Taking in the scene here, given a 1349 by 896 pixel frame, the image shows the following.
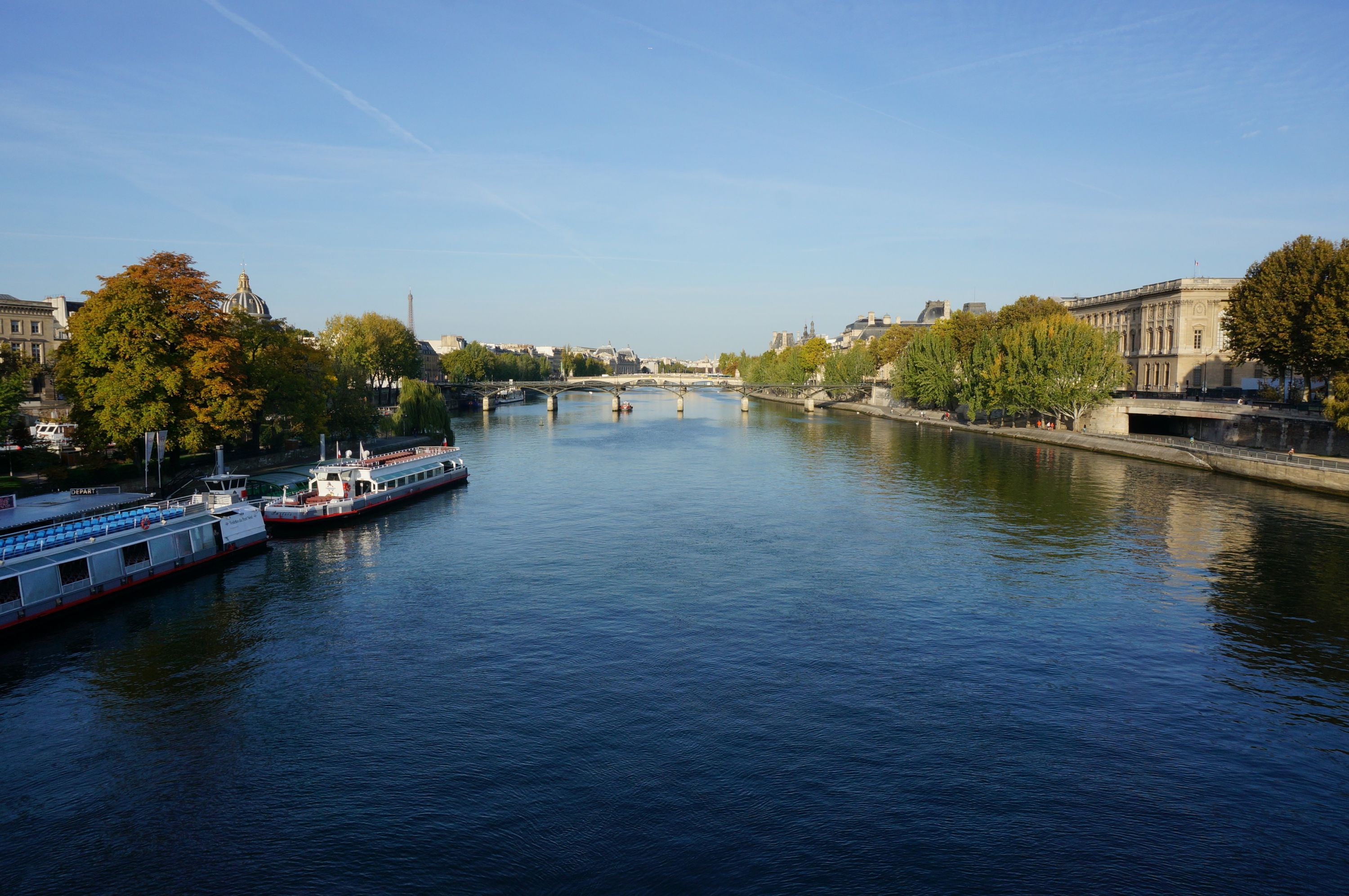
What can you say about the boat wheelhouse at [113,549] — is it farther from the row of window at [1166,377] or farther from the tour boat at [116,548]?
the row of window at [1166,377]

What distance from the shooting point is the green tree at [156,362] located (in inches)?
1984

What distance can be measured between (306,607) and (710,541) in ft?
67.5

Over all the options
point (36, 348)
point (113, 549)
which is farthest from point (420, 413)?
point (113, 549)

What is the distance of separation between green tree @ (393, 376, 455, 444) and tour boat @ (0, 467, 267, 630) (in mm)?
39908

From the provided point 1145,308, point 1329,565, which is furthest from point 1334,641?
point 1145,308

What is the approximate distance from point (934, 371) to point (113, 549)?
4411 inches

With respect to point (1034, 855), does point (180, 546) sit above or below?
above

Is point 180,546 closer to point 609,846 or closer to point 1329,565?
point 609,846

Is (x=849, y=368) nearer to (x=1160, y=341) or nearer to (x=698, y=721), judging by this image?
(x=1160, y=341)

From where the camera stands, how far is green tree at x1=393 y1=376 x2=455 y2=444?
286 feet

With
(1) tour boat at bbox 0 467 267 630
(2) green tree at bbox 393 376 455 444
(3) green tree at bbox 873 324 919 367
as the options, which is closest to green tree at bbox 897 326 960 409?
(3) green tree at bbox 873 324 919 367

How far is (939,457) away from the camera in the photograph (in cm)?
8556

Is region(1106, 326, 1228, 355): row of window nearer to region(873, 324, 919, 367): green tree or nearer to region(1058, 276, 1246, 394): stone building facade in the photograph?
region(1058, 276, 1246, 394): stone building facade

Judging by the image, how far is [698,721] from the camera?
2347 centimetres
